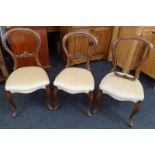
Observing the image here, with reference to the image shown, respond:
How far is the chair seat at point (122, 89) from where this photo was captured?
142cm

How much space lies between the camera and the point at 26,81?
1.49 metres

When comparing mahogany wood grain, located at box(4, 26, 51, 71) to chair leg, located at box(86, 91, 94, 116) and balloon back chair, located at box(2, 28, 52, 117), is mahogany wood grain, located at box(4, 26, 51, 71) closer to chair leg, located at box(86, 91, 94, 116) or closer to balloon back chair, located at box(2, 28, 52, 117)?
balloon back chair, located at box(2, 28, 52, 117)

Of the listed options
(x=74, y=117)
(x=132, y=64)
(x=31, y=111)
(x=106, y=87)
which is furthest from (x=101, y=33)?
(x=31, y=111)

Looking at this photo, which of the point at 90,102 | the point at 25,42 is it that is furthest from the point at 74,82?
the point at 25,42

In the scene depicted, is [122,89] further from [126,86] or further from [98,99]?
[98,99]

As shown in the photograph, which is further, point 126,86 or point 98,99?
point 98,99

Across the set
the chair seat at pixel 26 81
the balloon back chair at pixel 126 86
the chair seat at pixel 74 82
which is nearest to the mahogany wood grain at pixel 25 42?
the chair seat at pixel 26 81

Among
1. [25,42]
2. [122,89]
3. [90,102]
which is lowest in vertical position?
[90,102]

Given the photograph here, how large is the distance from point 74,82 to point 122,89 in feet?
1.45

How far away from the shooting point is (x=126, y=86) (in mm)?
1489

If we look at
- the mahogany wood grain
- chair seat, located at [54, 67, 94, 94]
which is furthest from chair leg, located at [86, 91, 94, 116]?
the mahogany wood grain
